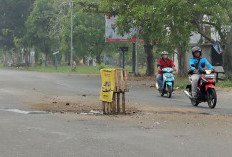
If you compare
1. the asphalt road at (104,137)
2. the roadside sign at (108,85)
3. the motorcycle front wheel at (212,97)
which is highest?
the roadside sign at (108,85)

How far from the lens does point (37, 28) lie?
75688 mm

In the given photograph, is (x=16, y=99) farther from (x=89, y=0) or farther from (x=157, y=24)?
(x=89, y=0)

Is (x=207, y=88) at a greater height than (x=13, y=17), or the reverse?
(x=13, y=17)

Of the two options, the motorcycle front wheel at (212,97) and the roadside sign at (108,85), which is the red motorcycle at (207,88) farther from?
the roadside sign at (108,85)

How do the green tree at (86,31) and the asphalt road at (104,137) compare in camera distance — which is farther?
A: the green tree at (86,31)

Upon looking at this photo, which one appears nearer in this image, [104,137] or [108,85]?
[104,137]

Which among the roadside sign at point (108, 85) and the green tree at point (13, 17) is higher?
the green tree at point (13, 17)

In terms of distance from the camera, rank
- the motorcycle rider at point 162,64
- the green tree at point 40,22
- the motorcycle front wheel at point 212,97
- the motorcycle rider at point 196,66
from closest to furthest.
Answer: the motorcycle front wheel at point 212,97, the motorcycle rider at point 196,66, the motorcycle rider at point 162,64, the green tree at point 40,22

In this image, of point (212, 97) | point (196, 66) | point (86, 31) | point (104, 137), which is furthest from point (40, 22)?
→ point (104, 137)

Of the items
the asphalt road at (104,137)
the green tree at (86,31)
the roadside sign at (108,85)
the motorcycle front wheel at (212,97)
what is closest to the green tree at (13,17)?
the green tree at (86,31)

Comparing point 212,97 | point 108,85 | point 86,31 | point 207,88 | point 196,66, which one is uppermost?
point 86,31

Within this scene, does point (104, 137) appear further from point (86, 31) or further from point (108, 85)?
point (86, 31)

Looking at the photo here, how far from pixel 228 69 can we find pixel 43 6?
5095 cm

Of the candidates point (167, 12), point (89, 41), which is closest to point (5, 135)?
point (167, 12)
